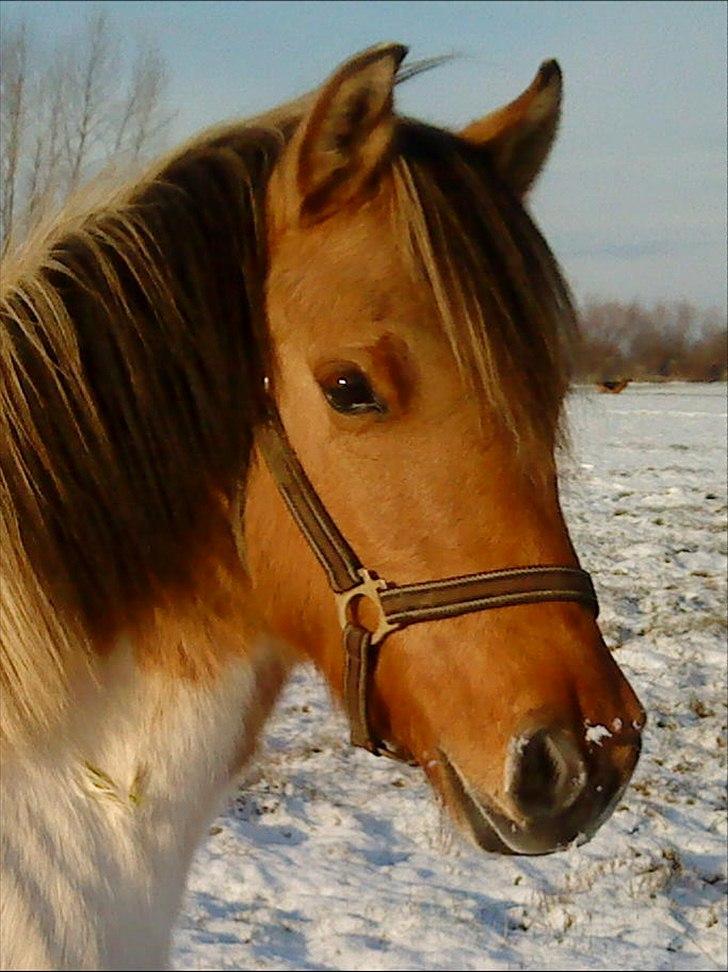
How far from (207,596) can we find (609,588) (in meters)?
6.36

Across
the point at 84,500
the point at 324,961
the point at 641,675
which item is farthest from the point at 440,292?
the point at 641,675

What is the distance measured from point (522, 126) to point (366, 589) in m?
0.93

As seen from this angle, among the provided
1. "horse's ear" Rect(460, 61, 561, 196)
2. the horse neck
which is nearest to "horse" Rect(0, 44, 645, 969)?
the horse neck

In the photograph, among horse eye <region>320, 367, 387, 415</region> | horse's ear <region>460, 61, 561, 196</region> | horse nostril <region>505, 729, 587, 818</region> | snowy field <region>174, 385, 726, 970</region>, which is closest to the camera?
horse nostril <region>505, 729, 587, 818</region>

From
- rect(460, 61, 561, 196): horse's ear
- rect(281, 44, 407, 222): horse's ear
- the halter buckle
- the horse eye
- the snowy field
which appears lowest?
the snowy field

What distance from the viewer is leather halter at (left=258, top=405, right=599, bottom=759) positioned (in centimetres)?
151

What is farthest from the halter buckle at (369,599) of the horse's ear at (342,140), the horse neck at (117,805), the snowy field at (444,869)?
the horse's ear at (342,140)

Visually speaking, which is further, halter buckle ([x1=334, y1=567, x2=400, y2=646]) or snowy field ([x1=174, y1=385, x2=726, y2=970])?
snowy field ([x1=174, y1=385, x2=726, y2=970])

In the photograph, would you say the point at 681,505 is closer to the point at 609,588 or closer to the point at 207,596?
the point at 609,588

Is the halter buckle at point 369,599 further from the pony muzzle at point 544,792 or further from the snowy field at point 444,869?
the snowy field at point 444,869

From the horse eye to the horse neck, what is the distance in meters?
0.44

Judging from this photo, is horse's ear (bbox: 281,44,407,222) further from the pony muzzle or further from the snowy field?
the pony muzzle

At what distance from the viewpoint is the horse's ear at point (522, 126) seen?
183 centimetres

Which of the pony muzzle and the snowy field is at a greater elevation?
the pony muzzle
